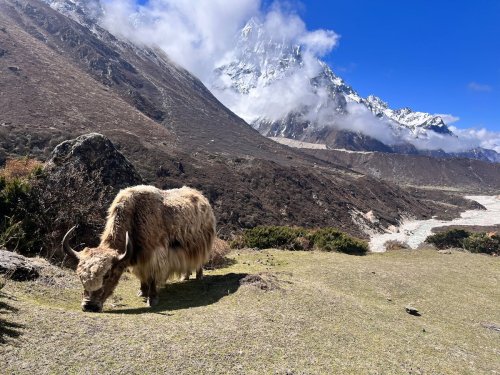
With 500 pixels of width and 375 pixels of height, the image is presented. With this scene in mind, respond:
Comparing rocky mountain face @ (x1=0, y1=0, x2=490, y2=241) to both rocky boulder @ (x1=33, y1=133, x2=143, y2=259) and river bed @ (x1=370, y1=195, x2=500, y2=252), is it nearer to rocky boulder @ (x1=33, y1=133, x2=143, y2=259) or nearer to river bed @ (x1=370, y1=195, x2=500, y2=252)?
rocky boulder @ (x1=33, y1=133, x2=143, y2=259)

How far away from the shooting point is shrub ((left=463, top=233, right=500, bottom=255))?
26.2 meters

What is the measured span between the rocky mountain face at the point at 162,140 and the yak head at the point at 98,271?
6.92 meters

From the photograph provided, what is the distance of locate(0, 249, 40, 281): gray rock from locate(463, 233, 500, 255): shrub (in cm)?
2470

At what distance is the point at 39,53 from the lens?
115 metres

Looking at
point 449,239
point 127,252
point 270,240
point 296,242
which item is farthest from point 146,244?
point 449,239

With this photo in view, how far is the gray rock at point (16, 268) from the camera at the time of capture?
8766 mm

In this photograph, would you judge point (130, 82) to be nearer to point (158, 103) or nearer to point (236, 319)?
point (158, 103)

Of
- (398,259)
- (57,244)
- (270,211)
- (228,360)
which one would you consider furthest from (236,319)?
(270,211)

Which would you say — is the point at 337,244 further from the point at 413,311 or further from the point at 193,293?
the point at 193,293

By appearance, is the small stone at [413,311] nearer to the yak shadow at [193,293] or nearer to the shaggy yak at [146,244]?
the yak shadow at [193,293]

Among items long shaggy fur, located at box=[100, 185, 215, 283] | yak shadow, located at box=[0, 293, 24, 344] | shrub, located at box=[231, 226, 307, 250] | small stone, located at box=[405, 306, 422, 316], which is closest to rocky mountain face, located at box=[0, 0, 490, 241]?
long shaggy fur, located at box=[100, 185, 215, 283]

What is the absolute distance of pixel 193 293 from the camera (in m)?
→ 10.6

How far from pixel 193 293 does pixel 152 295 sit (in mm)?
1141

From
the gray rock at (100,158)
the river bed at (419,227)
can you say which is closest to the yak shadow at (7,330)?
the gray rock at (100,158)
